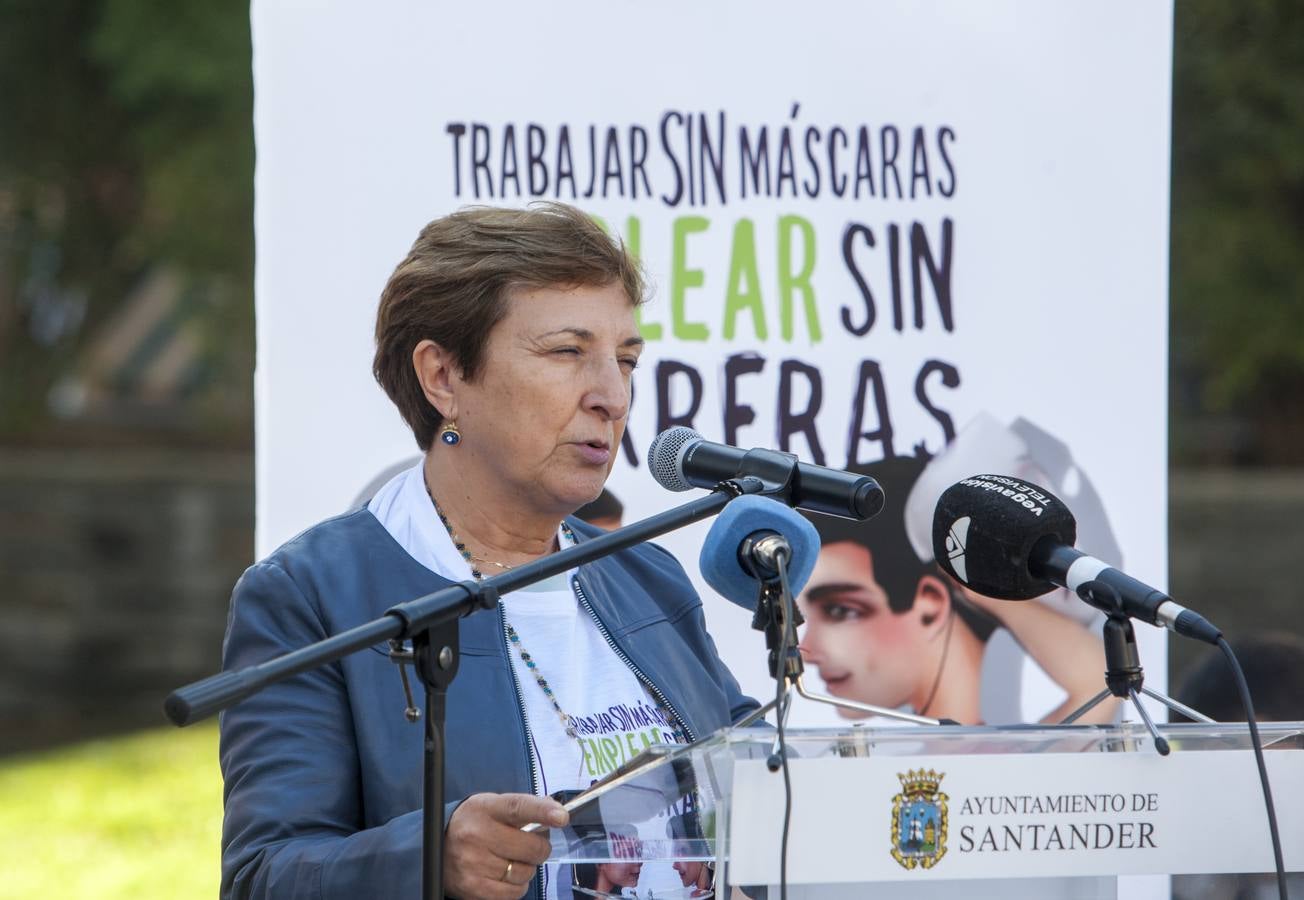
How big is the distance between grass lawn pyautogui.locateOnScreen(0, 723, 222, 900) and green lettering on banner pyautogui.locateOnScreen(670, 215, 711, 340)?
11.2ft

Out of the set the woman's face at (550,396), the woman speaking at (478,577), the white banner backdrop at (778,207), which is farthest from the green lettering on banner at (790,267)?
the woman's face at (550,396)

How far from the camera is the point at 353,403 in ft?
9.60

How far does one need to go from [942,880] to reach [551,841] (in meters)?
0.42

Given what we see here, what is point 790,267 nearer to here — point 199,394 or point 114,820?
point 114,820

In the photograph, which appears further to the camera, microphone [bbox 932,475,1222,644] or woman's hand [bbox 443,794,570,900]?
microphone [bbox 932,475,1222,644]

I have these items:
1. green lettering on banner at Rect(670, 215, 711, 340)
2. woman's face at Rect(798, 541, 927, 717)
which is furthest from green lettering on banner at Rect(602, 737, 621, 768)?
green lettering on banner at Rect(670, 215, 711, 340)

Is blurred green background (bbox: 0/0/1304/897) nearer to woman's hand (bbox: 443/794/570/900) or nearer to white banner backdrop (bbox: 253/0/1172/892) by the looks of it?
white banner backdrop (bbox: 253/0/1172/892)

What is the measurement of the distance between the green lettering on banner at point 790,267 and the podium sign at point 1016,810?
1.49 metres

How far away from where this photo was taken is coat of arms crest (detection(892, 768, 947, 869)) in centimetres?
161

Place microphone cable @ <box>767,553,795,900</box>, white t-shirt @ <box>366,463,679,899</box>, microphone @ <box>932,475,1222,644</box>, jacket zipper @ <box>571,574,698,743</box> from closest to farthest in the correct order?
microphone cable @ <box>767,553,795,900</box>
microphone @ <box>932,475,1222,644</box>
white t-shirt @ <box>366,463,679,899</box>
jacket zipper @ <box>571,574,698,743</box>

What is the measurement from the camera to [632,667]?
231cm

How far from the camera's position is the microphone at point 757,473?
1848 millimetres

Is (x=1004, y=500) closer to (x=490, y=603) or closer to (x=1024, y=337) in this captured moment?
(x=490, y=603)

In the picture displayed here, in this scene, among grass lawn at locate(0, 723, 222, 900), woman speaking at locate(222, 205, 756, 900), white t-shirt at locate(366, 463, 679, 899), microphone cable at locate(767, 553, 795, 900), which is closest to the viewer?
microphone cable at locate(767, 553, 795, 900)
